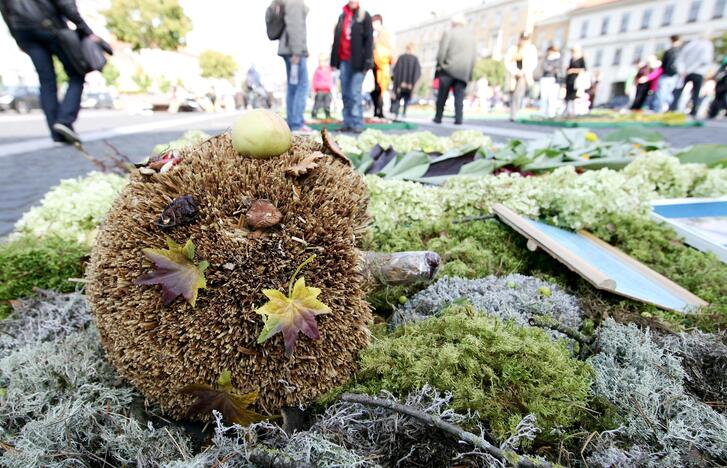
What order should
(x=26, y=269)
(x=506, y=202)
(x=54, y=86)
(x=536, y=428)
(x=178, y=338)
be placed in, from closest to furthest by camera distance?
(x=536, y=428) → (x=178, y=338) → (x=26, y=269) → (x=506, y=202) → (x=54, y=86)

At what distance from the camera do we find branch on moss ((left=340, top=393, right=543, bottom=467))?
1023mm

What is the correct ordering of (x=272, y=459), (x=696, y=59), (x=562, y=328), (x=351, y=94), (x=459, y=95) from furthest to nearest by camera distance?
(x=696, y=59) → (x=459, y=95) → (x=351, y=94) → (x=562, y=328) → (x=272, y=459)

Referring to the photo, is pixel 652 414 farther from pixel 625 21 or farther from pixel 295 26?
pixel 625 21

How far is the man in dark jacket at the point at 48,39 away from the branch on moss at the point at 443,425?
17.8ft

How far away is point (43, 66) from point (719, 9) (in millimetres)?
58344

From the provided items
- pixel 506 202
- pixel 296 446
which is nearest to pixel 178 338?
pixel 296 446

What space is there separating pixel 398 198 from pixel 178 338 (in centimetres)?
181

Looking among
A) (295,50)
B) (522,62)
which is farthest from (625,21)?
(295,50)

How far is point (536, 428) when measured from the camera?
112cm

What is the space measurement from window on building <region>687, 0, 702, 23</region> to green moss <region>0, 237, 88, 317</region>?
6056 cm

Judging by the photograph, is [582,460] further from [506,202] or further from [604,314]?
[506,202]

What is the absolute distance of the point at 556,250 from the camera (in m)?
2.12

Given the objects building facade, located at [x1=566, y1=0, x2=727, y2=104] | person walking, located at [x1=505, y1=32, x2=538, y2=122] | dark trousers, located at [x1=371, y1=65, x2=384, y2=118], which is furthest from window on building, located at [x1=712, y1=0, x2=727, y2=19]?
dark trousers, located at [x1=371, y1=65, x2=384, y2=118]

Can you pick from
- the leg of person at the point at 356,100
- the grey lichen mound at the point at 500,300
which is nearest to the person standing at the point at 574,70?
the leg of person at the point at 356,100
